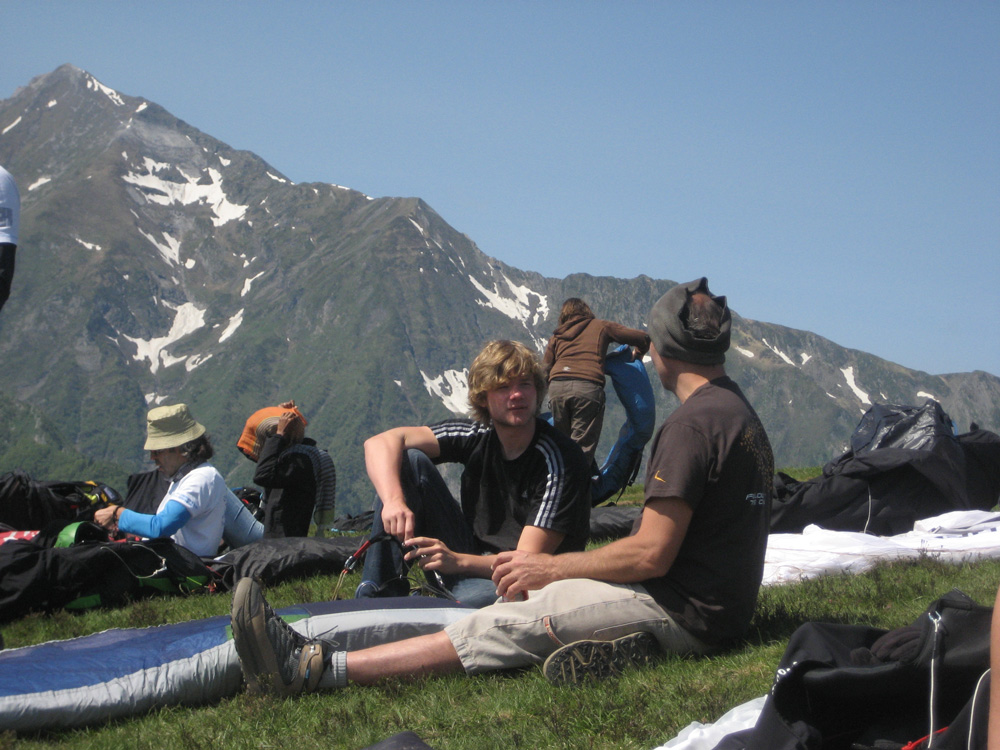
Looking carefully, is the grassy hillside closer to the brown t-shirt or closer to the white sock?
the white sock

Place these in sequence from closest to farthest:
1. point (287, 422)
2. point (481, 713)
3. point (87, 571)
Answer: point (481, 713)
point (87, 571)
point (287, 422)

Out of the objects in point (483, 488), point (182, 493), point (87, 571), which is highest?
point (483, 488)

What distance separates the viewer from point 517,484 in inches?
230

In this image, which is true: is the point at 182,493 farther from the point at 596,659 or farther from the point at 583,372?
the point at 583,372

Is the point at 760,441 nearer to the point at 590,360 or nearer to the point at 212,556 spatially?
the point at 212,556

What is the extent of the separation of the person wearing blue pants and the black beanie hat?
1.15 meters

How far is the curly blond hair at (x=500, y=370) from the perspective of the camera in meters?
5.72

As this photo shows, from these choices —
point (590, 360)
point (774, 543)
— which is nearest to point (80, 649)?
point (774, 543)

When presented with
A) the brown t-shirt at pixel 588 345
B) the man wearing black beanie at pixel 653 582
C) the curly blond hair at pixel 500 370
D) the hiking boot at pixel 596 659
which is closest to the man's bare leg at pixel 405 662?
the man wearing black beanie at pixel 653 582

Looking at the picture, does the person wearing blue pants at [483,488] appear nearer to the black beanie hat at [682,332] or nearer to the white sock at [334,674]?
the white sock at [334,674]

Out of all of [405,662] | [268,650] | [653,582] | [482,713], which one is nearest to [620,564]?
[653,582]

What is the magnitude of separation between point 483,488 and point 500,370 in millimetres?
801

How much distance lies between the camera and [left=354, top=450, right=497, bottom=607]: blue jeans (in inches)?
239

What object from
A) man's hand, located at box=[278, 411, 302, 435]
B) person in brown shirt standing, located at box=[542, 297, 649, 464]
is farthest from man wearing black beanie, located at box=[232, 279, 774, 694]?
person in brown shirt standing, located at box=[542, 297, 649, 464]
